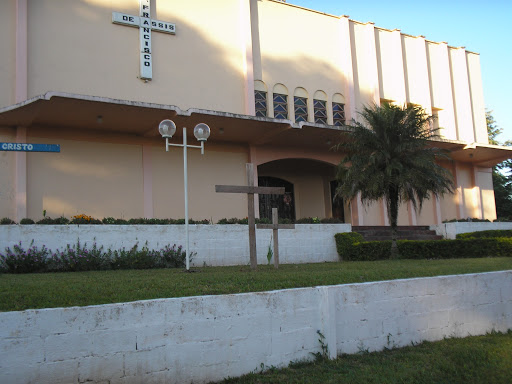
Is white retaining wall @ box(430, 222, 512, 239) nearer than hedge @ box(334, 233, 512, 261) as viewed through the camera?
No

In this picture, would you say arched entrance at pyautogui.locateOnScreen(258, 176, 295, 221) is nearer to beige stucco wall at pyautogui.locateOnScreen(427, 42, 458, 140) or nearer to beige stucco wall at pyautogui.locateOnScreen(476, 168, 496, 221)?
beige stucco wall at pyautogui.locateOnScreen(427, 42, 458, 140)

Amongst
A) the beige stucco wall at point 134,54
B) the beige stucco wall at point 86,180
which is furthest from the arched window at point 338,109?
the beige stucco wall at point 86,180

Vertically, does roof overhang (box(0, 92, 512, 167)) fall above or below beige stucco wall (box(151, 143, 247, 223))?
above

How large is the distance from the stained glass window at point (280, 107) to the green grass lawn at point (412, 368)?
14150mm

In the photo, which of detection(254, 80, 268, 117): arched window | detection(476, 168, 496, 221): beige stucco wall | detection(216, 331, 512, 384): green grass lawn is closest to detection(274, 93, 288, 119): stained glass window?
detection(254, 80, 268, 117): arched window

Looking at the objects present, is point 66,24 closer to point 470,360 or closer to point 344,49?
point 344,49

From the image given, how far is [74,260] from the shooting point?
11.6 m

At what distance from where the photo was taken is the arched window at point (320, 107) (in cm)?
2117

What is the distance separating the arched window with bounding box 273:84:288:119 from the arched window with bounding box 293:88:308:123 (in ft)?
1.57

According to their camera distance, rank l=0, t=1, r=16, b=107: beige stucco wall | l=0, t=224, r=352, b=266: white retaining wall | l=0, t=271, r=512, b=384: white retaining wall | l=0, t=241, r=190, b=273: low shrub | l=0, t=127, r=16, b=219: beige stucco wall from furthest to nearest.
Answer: l=0, t=1, r=16, b=107: beige stucco wall
l=0, t=127, r=16, b=219: beige stucco wall
l=0, t=224, r=352, b=266: white retaining wall
l=0, t=241, r=190, b=273: low shrub
l=0, t=271, r=512, b=384: white retaining wall

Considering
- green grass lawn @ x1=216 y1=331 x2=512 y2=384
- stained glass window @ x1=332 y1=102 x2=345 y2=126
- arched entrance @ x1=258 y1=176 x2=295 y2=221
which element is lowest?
green grass lawn @ x1=216 y1=331 x2=512 y2=384

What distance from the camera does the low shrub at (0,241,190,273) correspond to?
11219 millimetres

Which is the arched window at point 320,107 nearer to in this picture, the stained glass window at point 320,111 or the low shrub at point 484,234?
the stained glass window at point 320,111

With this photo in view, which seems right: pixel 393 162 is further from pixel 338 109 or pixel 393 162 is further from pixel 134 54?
pixel 134 54
